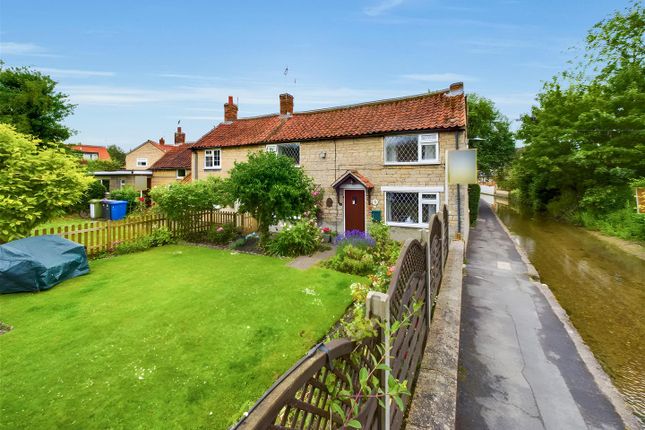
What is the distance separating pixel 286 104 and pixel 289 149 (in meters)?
4.24

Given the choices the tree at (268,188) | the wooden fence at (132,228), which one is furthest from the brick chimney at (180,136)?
the tree at (268,188)

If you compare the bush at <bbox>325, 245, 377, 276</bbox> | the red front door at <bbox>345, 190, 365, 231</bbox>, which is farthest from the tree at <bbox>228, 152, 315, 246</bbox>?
the bush at <bbox>325, 245, 377, 276</bbox>

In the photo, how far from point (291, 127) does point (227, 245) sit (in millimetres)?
8357

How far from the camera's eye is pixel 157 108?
88.4 ft

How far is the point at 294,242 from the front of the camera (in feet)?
38.5

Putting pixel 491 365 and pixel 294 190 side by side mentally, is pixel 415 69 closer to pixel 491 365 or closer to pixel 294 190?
pixel 294 190

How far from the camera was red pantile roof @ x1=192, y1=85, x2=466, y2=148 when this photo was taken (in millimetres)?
13070

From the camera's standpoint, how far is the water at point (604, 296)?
16.8 ft

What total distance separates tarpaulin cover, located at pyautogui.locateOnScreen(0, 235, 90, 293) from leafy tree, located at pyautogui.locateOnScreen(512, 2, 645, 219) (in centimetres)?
2839

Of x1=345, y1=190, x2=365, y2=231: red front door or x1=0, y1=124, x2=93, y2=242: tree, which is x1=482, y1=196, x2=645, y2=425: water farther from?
x1=0, y1=124, x2=93, y2=242: tree

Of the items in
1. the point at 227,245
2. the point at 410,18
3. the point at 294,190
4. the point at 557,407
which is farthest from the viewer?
the point at 410,18

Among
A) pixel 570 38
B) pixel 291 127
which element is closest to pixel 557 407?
pixel 291 127

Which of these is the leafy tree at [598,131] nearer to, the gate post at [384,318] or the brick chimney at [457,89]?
the brick chimney at [457,89]

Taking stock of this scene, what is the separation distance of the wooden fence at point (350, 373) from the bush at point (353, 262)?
596cm
